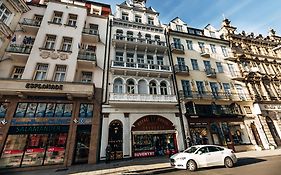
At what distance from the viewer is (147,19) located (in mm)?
21656

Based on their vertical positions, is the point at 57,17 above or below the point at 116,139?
above

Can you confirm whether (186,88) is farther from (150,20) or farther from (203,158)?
(150,20)

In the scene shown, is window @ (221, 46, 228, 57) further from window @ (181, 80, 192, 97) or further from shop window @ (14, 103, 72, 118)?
shop window @ (14, 103, 72, 118)

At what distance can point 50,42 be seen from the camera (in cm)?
1549

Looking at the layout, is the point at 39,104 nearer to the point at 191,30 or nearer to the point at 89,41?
the point at 89,41

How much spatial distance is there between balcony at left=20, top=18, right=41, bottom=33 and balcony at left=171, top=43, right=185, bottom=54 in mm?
17639

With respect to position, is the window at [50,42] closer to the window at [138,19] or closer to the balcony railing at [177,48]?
the window at [138,19]

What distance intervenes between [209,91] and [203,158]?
40.2ft

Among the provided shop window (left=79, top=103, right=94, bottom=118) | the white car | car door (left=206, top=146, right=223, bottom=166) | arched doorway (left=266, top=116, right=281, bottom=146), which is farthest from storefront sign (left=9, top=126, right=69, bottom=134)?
arched doorway (left=266, top=116, right=281, bottom=146)

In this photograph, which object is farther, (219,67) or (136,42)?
(219,67)

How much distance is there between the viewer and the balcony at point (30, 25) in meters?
15.3

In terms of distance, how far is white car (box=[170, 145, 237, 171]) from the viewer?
8.90 m

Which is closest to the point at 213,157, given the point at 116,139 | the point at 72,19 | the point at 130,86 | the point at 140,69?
the point at 116,139

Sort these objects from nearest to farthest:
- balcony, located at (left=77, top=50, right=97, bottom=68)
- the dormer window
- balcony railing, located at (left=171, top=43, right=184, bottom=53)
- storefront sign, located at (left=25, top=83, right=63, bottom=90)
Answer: storefront sign, located at (left=25, top=83, right=63, bottom=90)
balcony, located at (left=77, top=50, right=97, bottom=68)
balcony railing, located at (left=171, top=43, right=184, bottom=53)
the dormer window
